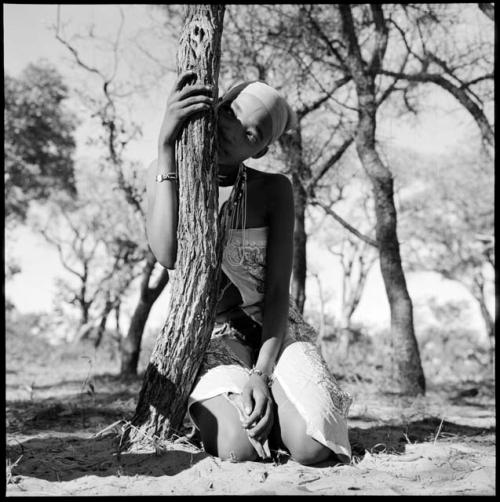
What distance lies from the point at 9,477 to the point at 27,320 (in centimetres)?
2267

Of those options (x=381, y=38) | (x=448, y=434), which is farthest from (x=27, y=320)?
(x=448, y=434)

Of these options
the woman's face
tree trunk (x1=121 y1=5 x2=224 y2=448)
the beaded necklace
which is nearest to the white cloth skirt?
tree trunk (x1=121 y1=5 x2=224 y2=448)

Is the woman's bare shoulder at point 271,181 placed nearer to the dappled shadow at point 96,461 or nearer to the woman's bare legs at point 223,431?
the woman's bare legs at point 223,431

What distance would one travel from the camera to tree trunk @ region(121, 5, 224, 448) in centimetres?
270

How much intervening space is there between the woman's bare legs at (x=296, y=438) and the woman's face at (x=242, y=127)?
3.82 ft

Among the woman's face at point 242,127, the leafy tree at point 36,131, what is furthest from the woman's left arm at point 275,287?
the leafy tree at point 36,131

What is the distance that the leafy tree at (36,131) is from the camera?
13.5 m

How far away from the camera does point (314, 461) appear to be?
2543 millimetres

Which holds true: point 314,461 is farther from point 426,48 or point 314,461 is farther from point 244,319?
point 426,48

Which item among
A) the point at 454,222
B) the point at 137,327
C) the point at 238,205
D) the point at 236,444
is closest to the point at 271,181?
the point at 238,205

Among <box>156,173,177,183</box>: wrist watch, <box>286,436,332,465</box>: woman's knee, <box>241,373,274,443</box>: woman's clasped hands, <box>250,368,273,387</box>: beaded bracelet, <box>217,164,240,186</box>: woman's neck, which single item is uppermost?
<box>217,164,240,186</box>: woman's neck

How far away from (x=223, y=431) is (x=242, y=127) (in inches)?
54.0

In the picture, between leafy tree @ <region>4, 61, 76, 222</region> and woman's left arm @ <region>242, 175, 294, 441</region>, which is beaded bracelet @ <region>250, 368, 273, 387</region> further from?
leafy tree @ <region>4, 61, 76, 222</region>

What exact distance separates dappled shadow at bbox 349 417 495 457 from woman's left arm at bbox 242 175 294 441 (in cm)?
64
